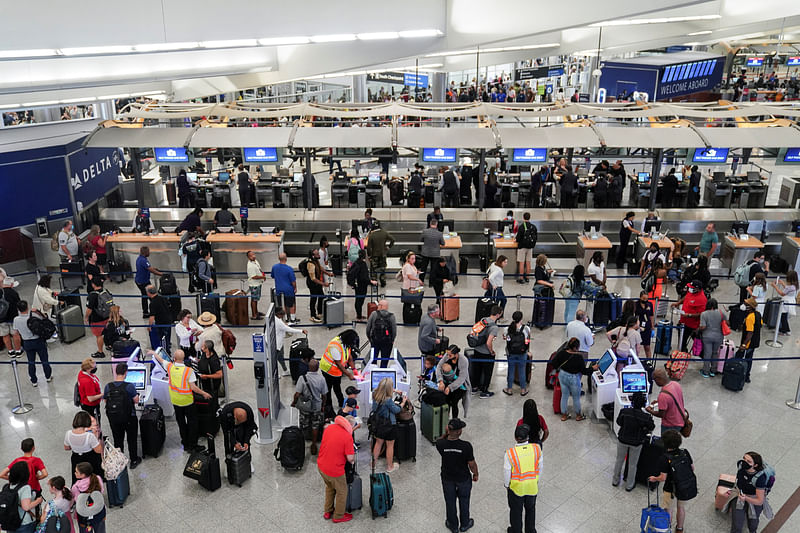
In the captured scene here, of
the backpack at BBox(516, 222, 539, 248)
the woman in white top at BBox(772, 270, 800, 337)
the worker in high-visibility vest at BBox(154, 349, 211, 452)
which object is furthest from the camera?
the backpack at BBox(516, 222, 539, 248)

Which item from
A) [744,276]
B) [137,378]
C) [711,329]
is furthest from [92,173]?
[744,276]

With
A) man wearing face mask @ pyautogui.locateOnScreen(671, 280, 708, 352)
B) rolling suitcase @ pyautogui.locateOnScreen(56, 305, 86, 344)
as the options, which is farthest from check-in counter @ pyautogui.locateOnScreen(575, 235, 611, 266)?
rolling suitcase @ pyautogui.locateOnScreen(56, 305, 86, 344)

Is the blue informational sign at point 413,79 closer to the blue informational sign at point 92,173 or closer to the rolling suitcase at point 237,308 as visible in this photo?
the blue informational sign at point 92,173

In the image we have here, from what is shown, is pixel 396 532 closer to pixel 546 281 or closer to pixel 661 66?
pixel 546 281

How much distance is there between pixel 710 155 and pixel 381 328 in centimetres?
1103

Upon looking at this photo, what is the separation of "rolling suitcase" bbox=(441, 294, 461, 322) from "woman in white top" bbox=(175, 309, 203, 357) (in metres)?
4.75

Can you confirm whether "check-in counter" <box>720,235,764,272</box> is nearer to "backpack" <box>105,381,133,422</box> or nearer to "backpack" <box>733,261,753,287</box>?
"backpack" <box>733,261,753,287</box>

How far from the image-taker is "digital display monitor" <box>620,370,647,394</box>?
29.0 feet

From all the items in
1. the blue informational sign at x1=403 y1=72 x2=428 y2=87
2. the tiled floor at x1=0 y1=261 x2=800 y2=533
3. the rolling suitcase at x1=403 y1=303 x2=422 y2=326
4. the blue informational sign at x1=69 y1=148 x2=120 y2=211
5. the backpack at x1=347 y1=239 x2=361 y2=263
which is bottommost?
the tiled floor at x1=0 y1=261 x2=800 y2=533

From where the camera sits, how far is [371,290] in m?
12.8

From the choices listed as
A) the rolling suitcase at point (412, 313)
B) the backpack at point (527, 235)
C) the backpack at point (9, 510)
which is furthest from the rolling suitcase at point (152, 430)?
the backpack at point (527, 235)

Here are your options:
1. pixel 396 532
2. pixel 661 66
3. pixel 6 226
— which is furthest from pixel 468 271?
pixel 661 66

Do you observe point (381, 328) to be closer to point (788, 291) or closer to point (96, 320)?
point (96, 320)

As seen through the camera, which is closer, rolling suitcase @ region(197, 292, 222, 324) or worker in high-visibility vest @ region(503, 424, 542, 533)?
worker in high-visibility vest @ region(503, 424, 542, 533)
